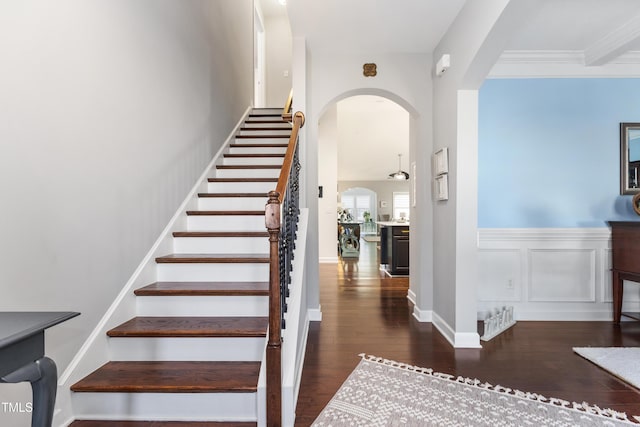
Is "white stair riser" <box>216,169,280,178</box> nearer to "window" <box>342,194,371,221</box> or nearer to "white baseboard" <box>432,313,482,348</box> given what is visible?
"white baseboard" <box>432,313,482,348</box>

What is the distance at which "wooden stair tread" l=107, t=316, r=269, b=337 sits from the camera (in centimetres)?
195

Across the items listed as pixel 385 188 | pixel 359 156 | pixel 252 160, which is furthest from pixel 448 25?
pixel 385 188

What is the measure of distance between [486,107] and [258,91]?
5.03m

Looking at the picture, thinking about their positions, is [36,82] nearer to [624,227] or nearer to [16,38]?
[16,38]

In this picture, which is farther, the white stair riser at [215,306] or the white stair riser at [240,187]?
the white stair riser at [240,187]

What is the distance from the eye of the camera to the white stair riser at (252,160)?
13.0ft

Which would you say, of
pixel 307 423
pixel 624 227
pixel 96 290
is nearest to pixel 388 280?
pixel 624 227

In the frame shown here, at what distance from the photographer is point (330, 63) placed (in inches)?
139

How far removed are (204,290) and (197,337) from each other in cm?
35

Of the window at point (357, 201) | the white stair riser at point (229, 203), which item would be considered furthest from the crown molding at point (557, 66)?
the window at point (357, 201)

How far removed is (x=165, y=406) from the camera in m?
1.71

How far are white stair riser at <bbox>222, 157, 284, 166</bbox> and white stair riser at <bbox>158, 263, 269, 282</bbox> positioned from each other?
1721 millimetres

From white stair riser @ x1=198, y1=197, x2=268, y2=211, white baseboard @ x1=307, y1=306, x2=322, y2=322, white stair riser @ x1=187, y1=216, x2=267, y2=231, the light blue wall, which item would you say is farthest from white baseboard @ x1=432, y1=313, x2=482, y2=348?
white stair riser @ x1=198, y1=197, x2=268, y2=211

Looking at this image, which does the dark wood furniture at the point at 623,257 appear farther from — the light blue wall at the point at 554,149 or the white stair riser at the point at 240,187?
the white stair riser at the point at 240,187
